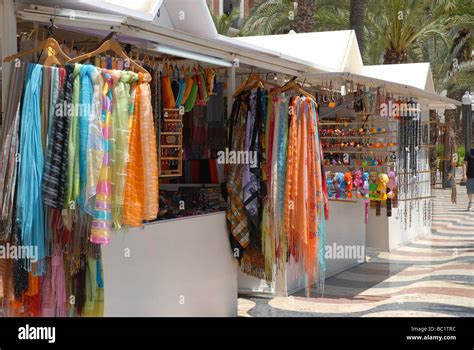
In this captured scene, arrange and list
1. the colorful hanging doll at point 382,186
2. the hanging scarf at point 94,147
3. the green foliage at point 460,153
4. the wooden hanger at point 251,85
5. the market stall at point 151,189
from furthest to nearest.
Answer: the green foliage at point 460,153 < the colorful hanging doll at point 382,186 < the wooden hanger at point 251,85 < the market stall at point 151,189 < the hanging scarf at point 94,147

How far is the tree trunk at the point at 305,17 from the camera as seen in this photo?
16812 mm

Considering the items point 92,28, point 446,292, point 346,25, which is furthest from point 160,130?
point 346,25

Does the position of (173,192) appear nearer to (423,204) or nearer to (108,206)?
(108,206)

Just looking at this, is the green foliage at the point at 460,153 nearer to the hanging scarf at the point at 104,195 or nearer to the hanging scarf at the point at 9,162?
the hanging scarf at the point at 104,195

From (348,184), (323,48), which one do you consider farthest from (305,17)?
(348,184)

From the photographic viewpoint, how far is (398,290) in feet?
28.3

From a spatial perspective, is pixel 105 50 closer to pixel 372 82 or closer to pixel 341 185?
pixel 372 82

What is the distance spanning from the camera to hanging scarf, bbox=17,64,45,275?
13.3 feet

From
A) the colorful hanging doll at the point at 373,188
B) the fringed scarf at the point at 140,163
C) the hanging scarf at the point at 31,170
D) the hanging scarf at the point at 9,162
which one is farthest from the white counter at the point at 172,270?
the colorful hanging doll at the point at 373,188

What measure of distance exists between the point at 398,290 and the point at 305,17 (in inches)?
385

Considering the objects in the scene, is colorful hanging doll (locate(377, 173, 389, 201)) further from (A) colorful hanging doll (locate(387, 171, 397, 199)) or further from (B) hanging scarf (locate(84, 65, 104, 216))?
(B) hanging scarf (locate(84, 65, 104, 216))

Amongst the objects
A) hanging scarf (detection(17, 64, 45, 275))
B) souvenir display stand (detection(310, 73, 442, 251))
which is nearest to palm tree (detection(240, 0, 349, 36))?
souvenir display stand (detection(310, 73, 442, 251))

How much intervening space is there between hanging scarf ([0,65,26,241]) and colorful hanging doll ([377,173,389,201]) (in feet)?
23.1

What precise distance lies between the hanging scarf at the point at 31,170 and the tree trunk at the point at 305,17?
13.2 metres
